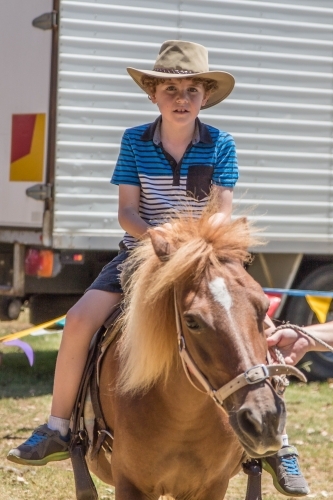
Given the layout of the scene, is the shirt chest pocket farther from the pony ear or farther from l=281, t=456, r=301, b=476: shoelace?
l=281, t=456, r=301, b=476: shoelace

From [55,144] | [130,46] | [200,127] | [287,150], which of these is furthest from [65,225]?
[200,127]

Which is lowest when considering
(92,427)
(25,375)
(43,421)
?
(25,375)

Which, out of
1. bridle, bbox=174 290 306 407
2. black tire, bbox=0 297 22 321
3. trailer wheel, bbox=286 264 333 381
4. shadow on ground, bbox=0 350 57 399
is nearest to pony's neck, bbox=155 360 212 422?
bridle, bbox=174 290 306 407

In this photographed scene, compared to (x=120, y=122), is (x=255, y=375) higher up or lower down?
lower down

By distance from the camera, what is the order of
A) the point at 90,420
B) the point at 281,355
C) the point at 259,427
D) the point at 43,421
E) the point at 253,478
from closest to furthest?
1. the point at 259,427
2. the point at 281,355
3. the point at 253,478
4. the point at 90,420
5. the point at 43,421

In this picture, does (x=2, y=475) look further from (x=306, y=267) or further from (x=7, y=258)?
(x=306, y=267)

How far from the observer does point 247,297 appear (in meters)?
3.16

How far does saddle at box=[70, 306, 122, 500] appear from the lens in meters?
4.12

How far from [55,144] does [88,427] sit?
Result: 466 cm

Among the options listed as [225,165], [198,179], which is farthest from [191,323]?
[225,165]

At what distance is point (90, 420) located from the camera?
13.9 feet

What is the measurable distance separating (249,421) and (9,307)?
672 centimetres

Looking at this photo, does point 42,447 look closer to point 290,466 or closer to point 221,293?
point 290,466

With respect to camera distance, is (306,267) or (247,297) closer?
(247,297)
